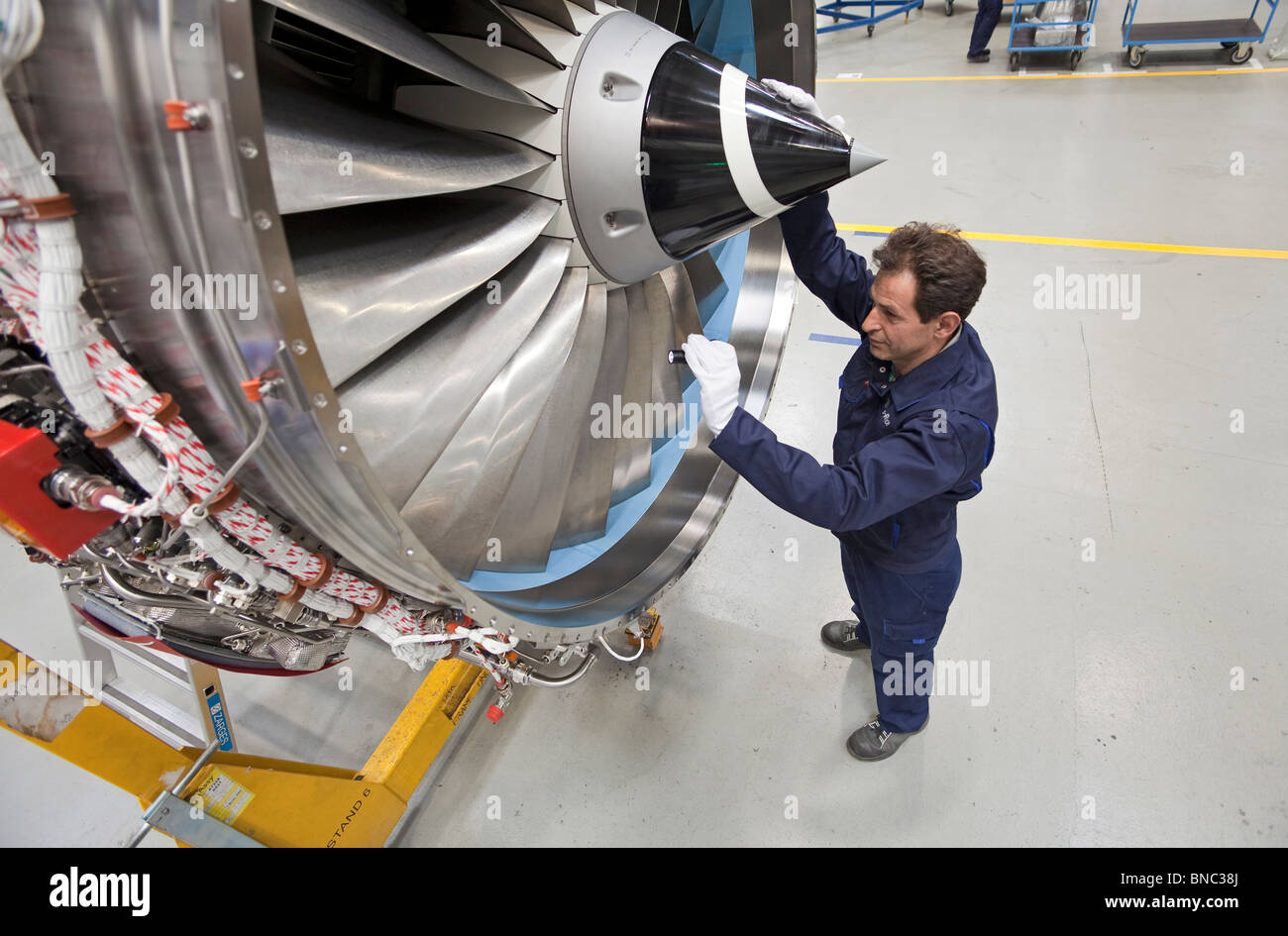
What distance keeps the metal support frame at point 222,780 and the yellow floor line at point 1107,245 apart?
188 inches

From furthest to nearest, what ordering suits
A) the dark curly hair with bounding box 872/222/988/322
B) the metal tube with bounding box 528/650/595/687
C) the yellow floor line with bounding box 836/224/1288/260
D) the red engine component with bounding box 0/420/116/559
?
the yellow floor line with bounding box 836/224/1288/260, the metal tube with bounding box 528/650/595/687, the dark curly hair with bounding box 872/222/988/322, the red engine component with bounding box 0/420/116/559

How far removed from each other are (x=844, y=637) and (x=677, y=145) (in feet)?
7.50

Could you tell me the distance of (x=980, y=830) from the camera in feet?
9.29

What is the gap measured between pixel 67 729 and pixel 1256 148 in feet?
27.1

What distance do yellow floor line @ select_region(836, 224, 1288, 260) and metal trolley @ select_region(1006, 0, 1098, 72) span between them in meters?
3.68

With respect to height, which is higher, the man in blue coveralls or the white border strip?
the white border strip

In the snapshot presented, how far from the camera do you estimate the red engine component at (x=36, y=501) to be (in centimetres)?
136

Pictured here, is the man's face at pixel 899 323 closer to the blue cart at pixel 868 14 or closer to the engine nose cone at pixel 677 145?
the engine nose cone at pixel 677 145

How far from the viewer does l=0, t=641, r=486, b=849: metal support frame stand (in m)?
2.23

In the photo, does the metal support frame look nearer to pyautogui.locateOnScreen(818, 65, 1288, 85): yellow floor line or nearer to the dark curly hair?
the dark curly hair

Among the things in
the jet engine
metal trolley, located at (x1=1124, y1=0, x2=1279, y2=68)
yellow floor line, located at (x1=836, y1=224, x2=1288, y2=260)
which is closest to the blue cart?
metal trolley, located at (x1=1124, y1=0, x2=1279, y2=68)

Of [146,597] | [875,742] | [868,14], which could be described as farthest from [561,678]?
[868,14]

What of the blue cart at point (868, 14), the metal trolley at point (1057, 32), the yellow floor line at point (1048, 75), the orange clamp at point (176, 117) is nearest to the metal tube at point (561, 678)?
the orange clamp at point (176, 117)
